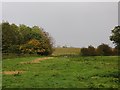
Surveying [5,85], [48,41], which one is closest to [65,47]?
[48,41]

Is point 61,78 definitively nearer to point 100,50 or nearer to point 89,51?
point 89,51

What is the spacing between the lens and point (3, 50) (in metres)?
86.6

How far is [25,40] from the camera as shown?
317ft

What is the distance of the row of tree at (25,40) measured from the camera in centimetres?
8750

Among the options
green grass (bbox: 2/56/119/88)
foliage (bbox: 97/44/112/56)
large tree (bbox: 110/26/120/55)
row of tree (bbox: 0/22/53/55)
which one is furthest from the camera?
foliage (bbox: 97/44/112/56)

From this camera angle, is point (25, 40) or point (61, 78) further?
point (25, 40)

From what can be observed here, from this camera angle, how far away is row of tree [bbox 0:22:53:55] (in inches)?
3445

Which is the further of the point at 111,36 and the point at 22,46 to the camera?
the point at 22,46

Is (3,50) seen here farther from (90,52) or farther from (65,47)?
(65,47)

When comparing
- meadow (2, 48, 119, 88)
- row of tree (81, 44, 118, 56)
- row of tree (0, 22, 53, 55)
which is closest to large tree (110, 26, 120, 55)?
row of tree (81, 44, 118, 56)

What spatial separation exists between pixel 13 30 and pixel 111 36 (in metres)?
32.2

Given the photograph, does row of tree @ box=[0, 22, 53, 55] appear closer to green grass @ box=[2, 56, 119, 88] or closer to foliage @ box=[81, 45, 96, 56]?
foliage @ box=[81, 45, 96, 56]

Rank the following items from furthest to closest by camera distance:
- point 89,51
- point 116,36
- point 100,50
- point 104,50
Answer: point 104,50 → point 100,50 → point 89,51 → point 116,36

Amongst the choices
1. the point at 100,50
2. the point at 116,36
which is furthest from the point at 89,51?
the point at 116,36
